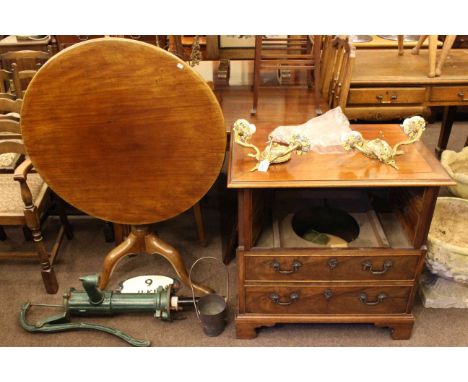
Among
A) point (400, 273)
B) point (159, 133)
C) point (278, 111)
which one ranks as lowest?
point (400, 273)

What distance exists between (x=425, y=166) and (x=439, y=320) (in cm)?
90

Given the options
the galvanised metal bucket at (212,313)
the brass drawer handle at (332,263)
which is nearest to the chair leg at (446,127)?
the brass drawer handle at (332,263)

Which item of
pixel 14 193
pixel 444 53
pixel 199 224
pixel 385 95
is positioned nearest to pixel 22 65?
pixel 14 193

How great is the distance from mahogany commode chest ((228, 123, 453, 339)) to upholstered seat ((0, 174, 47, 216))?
1.08 meters

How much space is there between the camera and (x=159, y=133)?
1816mm

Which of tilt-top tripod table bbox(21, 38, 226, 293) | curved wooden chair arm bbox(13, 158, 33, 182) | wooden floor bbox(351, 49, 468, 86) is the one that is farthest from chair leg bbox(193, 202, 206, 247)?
wooden floor bbox(351, 49, 468, 86)

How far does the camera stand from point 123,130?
71.2 inches

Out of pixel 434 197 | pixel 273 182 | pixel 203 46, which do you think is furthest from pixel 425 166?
pixel 203 46

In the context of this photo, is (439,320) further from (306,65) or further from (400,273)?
(306,65)

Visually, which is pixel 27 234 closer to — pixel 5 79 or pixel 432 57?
pixel 5 79

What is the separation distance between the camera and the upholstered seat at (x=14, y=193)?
223cm

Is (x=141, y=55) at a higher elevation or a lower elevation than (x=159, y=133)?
higher

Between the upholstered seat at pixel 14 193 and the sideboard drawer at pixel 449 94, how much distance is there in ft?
7.39

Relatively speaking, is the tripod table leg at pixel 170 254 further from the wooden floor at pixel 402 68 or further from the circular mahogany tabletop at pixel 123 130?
the wooden floor at pixel 402 68
